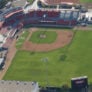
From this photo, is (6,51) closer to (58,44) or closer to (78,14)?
(58,44)

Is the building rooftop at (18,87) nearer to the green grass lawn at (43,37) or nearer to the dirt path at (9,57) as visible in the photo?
the dirt path at (9,57)

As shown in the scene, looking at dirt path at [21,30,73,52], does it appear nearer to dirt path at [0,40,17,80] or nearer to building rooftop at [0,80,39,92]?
dirt path at [0,40,17,80]

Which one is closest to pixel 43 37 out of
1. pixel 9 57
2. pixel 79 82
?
pixel 9 57

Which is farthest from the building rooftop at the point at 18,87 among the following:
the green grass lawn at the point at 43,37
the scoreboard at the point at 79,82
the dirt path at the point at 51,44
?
the green grass lawn at the point at 43,37

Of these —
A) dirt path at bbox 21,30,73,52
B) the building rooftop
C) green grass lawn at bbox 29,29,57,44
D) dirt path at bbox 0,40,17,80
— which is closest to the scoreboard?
the building rooftop

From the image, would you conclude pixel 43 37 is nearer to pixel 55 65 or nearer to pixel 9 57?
pixel 9 57

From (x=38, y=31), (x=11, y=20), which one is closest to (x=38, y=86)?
(x=38, y=31)
